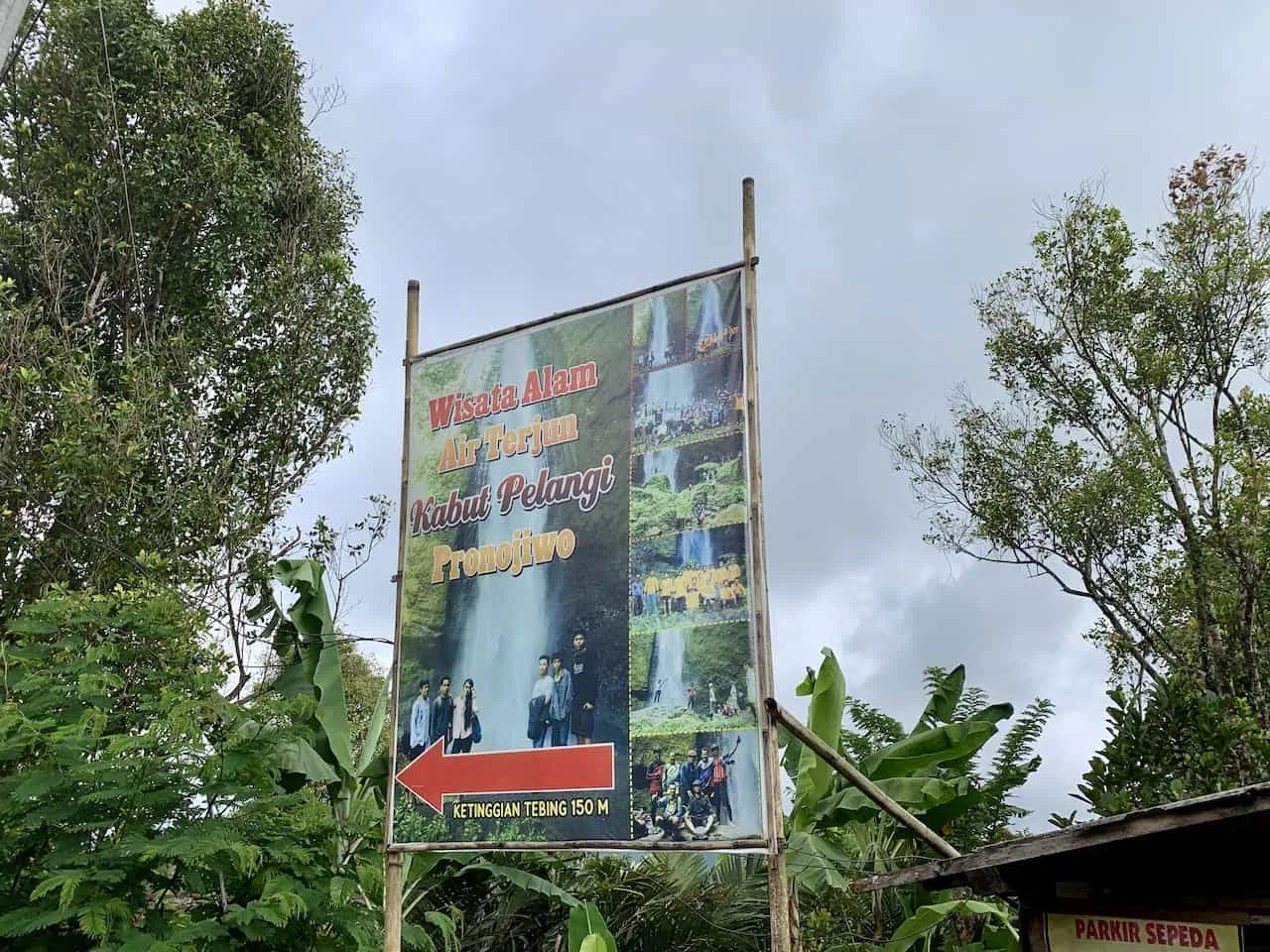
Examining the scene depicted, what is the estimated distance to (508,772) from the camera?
18.0 ft

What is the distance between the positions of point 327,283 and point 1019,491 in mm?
8443

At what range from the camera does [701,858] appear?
8234 mm

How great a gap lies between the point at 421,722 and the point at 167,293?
678 centimetres

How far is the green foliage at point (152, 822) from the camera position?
5422 mm

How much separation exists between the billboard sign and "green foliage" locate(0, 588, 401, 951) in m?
0.70

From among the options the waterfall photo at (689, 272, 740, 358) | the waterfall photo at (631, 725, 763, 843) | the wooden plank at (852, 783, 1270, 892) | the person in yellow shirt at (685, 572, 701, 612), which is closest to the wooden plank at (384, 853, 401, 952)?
the waterfall photo at (631, 725, 763, 843)

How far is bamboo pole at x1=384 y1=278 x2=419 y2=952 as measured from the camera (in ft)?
18.3

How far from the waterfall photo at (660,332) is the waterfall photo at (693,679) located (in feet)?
4.64

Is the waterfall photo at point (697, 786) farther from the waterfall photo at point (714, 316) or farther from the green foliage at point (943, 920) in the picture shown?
the waterfall photo at point (714, 316)

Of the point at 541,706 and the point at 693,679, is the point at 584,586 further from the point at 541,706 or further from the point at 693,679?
the point at 693,679

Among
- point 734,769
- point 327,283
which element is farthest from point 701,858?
point 327,283

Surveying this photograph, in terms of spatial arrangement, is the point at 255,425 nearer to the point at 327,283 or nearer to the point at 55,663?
the point at 327,283

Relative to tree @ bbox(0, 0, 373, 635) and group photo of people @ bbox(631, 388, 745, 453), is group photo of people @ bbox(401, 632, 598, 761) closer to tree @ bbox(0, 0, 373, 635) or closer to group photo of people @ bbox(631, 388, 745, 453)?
group photo of people @ bbox(631, 388, 745, 453)

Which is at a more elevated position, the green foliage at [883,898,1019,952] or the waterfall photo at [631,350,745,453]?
the waterfall photo at [631,350,745,453]
